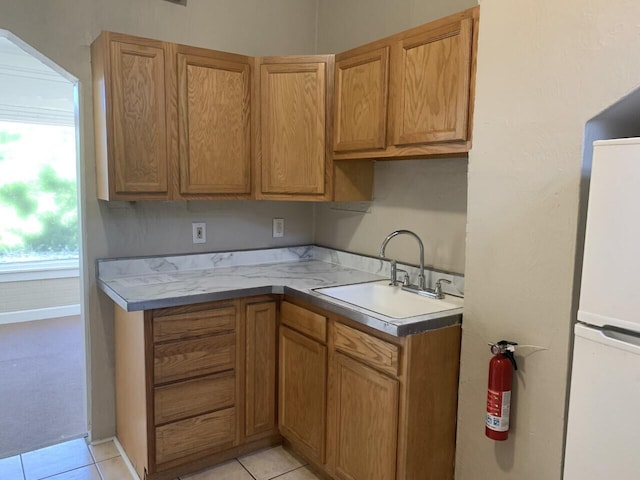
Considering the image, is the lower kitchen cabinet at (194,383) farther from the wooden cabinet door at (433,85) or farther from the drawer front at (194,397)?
the wooden cabinet door at (433,85)

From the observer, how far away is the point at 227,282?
241 centimetres

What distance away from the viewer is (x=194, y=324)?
217 cm

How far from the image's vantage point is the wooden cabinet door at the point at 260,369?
2.35 meters

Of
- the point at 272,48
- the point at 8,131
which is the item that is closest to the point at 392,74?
the point at 272,48

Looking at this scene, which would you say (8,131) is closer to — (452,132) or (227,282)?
(227,282)

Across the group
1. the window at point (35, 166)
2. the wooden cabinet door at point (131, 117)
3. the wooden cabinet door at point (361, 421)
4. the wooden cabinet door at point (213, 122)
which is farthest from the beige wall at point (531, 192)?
the window at point (35, 166)

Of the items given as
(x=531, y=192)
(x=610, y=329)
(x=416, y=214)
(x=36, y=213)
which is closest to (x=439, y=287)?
(x=416, y=214)

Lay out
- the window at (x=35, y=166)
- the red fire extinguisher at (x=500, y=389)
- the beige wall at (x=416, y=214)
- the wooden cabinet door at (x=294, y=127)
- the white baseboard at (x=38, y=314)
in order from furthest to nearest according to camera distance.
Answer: the white baseboard at (x=38, y=314), the window at (x=35, y=166), the wooden cabinet door at (x=294, y=127), the beige wall at (x=416, y=214), the red fire extinguisher at (x=500, y=389)

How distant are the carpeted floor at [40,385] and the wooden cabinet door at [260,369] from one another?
0.98 metres

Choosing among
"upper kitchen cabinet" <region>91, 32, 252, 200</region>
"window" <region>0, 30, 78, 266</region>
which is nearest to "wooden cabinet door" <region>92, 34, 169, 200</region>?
"upper kitchen cabinet" <region>91, 32, 252, 200</region>

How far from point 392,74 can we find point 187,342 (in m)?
1.53

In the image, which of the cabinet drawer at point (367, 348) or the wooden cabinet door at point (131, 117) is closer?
the cabinet drawer at point (367, 348)

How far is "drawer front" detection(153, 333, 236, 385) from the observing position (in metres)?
2.10

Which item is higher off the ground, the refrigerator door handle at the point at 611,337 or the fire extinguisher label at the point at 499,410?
the refrigerator door handle at the point at 611,337
